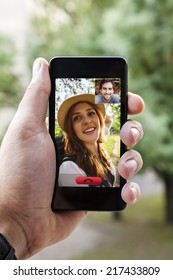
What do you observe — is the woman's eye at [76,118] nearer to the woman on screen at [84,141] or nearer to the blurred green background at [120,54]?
the woman on screen at [84,141]

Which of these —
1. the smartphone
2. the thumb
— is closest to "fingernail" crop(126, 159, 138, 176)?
the smartphone

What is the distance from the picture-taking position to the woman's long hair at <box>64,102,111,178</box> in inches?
25.2

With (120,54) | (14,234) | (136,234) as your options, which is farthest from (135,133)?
(136,234)

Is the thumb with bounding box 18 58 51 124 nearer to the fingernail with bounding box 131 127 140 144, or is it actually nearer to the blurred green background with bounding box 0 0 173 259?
the fingernail with bounding box 131 127 140 144

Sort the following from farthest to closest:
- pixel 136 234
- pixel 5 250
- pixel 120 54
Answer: pixel 136 234, pixel 120 54, pixel 5 250

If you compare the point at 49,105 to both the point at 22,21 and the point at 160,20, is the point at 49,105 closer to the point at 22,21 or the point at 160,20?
the point at 160,20

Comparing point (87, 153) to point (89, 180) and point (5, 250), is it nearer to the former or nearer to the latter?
point (89, 180)

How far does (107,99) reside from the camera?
2.10 feet

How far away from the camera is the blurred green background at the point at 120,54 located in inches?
125

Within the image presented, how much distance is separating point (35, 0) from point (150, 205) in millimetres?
2046

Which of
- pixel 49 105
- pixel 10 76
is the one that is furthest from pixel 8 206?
pixel 10 76

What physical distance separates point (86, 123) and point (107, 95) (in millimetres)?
44

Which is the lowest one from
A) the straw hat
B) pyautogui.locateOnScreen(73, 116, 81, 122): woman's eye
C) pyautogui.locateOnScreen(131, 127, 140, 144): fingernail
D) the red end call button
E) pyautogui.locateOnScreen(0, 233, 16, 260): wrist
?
pyautogui.locateOnScreen(0, 233, 16, 260): wrist

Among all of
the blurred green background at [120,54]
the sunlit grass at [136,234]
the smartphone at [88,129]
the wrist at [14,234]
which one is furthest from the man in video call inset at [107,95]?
the sunlit grass at [136,234]
